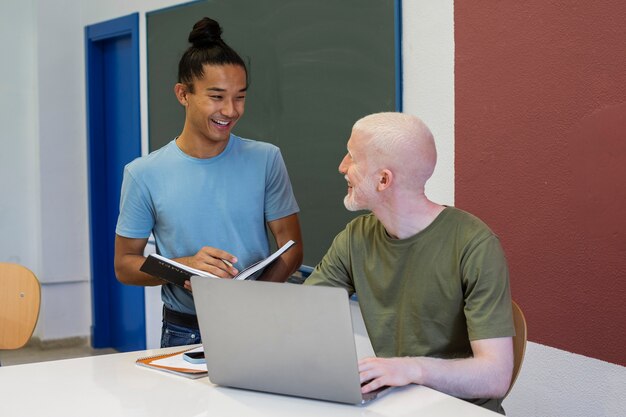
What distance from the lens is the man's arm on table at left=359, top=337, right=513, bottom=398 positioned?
5.46ft

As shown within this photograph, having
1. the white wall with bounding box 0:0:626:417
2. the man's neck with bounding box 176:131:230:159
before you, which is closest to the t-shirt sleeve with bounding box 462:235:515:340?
the man's neck with bounding box 176:131:230:159

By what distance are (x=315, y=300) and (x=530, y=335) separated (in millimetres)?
1259

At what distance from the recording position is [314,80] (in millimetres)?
3502

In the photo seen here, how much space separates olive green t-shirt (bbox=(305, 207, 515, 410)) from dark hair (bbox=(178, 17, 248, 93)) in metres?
0.71

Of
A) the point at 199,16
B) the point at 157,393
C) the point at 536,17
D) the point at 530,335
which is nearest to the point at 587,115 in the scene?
the point at 536,17

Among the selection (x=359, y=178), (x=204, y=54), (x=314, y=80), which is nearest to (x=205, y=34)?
(x=204, y=54)

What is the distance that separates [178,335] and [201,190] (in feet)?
1.37

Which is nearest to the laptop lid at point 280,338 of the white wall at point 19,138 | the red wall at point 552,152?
the red wall at point 552,152

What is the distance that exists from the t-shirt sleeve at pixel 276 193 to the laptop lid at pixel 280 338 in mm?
826

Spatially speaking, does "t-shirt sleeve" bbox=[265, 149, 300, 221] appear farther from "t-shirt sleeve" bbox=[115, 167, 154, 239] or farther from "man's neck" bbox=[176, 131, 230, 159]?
"t-shirt sleeve" bbox=[115, 167, 154, 239]

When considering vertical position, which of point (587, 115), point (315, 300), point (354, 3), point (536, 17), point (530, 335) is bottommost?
point (530, 335)

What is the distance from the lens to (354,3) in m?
3.25

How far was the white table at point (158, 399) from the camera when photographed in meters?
1.59

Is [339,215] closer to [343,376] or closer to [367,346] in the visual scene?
[367,346]
